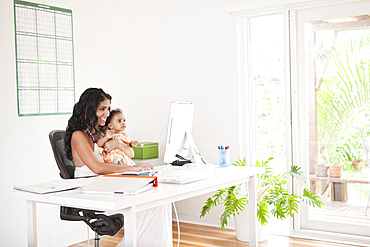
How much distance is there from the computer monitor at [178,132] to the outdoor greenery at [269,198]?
0.74m

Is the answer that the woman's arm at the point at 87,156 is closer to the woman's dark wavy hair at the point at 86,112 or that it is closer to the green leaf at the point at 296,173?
the woman's dark wavy hair at the point at 86,112

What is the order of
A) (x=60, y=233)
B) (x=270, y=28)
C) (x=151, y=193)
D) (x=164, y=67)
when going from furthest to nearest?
(x=164, y=67)
(x=270, y=28)
(x=60, y=233)
(x=151, y=193)

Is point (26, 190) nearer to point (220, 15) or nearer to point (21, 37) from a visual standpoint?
point (21, 37)

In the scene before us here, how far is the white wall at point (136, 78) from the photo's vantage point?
10.3 ft

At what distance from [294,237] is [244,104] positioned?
4.13ft

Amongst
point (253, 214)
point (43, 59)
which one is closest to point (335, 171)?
point (253, 214)

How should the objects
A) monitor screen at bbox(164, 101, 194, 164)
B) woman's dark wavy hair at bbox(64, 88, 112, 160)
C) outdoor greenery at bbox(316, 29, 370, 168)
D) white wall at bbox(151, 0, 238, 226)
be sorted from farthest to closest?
white wall at bbox(151, 0, 238, 226), outdoor greenery at bbox(316, 29, 370, 168), woman's dark wavy hair at bbox(64, 88, 112, 160), monitor screen at bbox(164, 101, 194, 164)

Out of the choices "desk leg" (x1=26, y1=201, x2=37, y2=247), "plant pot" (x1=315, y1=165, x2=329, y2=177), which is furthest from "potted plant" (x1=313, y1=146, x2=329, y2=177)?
"desk leg" (x1=26, y1=201, x2=37, y2=247)

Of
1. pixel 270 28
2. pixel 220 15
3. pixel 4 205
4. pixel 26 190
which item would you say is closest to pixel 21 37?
pixel 4 205

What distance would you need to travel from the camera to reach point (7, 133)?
10.2 feet

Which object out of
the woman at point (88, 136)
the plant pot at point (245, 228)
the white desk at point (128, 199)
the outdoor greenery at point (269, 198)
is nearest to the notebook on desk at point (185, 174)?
Answer: the white desk at point (128, 199)

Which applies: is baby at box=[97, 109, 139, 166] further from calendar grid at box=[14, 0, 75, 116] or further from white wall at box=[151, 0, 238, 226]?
white wall at box=[151, 0, 238, 226]

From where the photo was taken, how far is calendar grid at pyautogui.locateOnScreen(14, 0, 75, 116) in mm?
3215

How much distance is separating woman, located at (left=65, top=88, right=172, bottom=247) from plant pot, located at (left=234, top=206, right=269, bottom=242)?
0.97m
